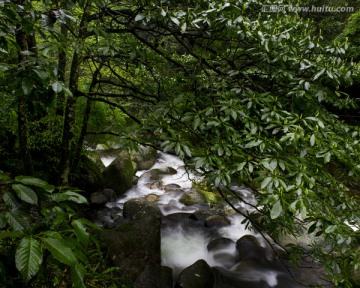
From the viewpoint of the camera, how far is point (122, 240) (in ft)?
17.1

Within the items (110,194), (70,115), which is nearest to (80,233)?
(70,115)

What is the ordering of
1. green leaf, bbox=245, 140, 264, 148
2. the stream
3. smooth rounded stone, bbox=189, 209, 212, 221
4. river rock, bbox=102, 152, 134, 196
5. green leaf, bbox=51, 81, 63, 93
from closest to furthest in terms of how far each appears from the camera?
green leaf, bbox=51, 81, 63, 93, green leaf, bbox=245, 140, 264, 148, the stream, smooth rounded stone, bbox=189, 209, 212, 221, river rock, bbox=102, 152, 134, 196

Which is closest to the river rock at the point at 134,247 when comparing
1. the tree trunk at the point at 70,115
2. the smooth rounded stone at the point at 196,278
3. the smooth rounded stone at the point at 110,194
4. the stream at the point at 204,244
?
the smooth rounded stone at the point at 196,278

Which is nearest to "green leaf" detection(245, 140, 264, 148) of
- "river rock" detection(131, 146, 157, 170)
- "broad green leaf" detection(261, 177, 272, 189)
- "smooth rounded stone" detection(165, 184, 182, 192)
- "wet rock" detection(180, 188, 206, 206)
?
"broad green leaf" detection(261, 177, 272, 189)

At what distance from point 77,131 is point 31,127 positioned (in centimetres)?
97

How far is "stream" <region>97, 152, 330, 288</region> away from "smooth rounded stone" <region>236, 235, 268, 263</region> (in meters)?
0.02

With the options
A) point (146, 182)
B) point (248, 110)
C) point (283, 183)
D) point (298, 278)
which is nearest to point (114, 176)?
point (146, 182)

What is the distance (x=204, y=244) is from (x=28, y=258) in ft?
21.8

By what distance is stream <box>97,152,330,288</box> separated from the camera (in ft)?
20.3

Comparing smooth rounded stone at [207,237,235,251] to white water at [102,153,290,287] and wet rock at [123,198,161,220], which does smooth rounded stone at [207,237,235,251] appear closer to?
white water at [102,153,290,287]

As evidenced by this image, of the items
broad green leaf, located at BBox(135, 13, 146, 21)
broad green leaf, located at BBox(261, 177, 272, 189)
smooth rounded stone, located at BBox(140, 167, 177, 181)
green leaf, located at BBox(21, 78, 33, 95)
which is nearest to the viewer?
green leaf, located at BBox(21, 78, 33, 95)

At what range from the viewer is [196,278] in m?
5.14

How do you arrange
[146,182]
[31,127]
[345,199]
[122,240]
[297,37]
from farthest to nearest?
[146,182] < [31,127] < [122,240] < [297,37] < [345,199]

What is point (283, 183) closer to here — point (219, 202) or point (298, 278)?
point (298, 278)
